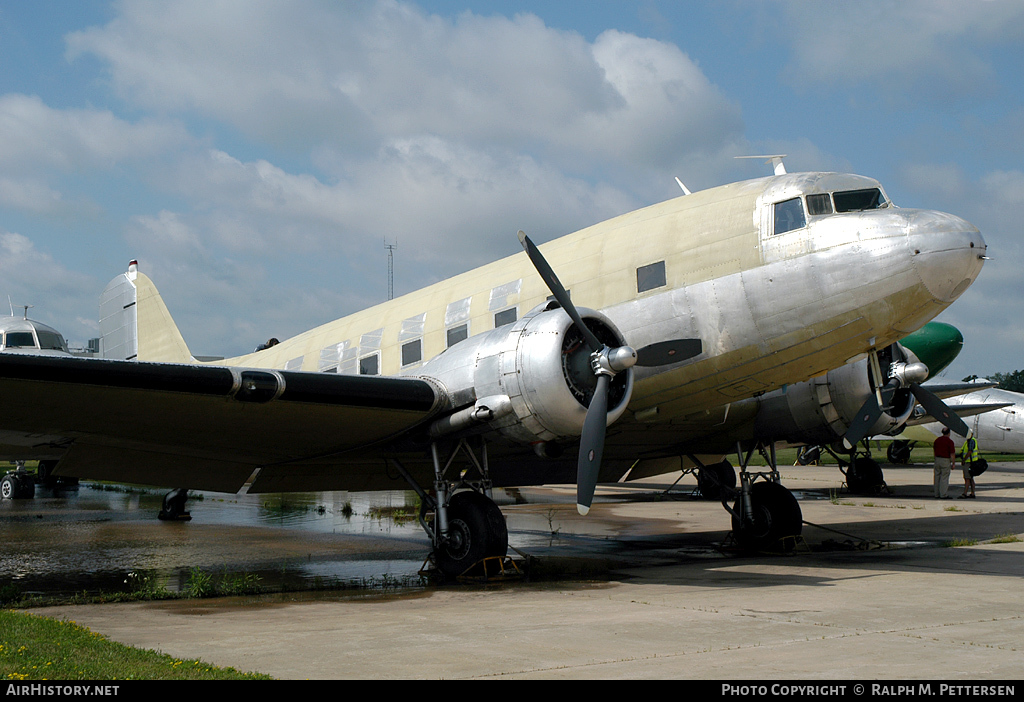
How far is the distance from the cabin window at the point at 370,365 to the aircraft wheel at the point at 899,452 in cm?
3049

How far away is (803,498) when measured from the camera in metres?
22.5

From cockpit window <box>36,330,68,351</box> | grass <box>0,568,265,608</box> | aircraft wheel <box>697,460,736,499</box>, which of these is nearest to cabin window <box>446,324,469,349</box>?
grass <box>0,568,265,608</box>

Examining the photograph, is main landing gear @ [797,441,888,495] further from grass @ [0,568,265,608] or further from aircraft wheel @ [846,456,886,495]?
grass @ [0,568,265,608]

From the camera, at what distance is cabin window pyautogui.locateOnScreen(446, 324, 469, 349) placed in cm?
1126

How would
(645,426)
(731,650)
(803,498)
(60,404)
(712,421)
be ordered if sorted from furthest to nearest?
(803,498), (712,421), (645,426), (60,404), (731,650)

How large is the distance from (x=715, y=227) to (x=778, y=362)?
5.36 feet

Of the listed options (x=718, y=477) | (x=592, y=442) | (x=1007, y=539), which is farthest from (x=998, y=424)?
(x=592, y=442)

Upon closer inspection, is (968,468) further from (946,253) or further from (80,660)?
(80,660)

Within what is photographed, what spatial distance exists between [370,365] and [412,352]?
940mm

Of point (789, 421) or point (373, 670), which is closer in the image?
point (373, 670)

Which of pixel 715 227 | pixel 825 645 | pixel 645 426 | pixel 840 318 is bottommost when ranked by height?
pixel 825 645

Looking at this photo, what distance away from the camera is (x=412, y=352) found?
11906 mm

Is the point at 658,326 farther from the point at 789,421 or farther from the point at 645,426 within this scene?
the point at 789,421

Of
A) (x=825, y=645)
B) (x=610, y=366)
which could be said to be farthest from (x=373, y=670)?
(x=610, y=366)
